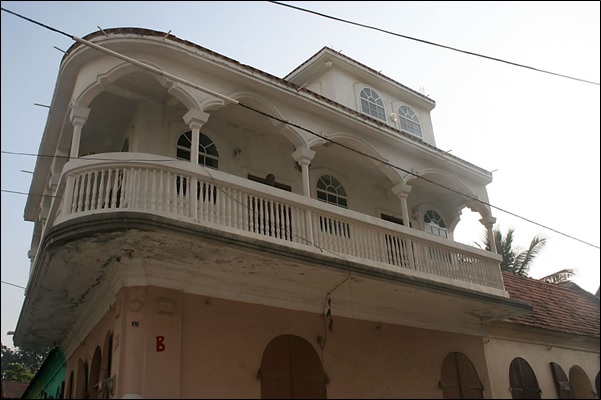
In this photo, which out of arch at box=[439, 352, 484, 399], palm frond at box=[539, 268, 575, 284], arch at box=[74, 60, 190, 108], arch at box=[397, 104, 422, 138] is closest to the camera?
arch at box=[74, 60, 190, 108]

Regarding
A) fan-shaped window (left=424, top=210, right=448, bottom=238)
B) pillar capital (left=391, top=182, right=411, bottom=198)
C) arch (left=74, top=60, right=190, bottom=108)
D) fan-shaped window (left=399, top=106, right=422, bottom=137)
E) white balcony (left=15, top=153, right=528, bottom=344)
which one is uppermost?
fan-shaped window (left=399, top=106, right=422, bottom=137)

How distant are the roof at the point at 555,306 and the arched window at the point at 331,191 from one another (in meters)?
5.01

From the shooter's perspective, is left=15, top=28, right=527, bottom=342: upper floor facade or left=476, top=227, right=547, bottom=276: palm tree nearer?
left=15, top=28, right=527, bottom=342: upper floor facade

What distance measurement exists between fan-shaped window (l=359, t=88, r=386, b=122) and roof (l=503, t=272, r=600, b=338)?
232 inches

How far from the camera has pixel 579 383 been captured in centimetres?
1521

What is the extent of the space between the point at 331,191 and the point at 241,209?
4399 mm

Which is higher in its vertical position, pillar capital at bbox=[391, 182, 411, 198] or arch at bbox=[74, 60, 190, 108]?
arch at bbox=[74, 60, 190, 108]

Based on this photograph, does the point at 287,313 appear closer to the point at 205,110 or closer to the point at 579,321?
the point at 205,110

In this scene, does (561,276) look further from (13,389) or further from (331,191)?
(13,389)

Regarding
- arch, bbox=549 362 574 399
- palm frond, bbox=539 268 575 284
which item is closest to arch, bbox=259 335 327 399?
arch, bbox=549 362 574 399

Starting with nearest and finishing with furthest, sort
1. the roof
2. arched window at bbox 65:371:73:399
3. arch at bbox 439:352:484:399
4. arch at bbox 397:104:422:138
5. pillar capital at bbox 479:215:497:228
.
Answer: arch at bbox 439:352:484:399 < arched window at bbox 65:371:73:399 < pillar capital at bbox 479:215:497:228 < the roof < arch at bbox 397:104:422:138

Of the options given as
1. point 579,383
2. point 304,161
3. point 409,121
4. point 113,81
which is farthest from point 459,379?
point 113,81

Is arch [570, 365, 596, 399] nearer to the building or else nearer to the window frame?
the window frame

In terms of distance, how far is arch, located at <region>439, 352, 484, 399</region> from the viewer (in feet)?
40.3
